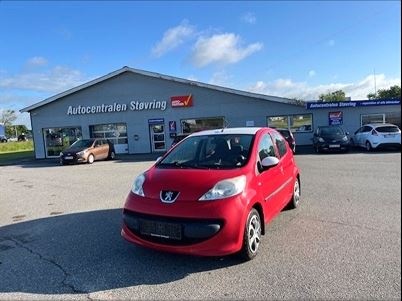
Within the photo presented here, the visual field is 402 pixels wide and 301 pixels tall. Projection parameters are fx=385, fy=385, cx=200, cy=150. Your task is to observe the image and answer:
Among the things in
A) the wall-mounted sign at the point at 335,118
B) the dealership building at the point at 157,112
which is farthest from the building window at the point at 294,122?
the wall-mounted sign at the point at 335,118

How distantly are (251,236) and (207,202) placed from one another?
2.59 feet

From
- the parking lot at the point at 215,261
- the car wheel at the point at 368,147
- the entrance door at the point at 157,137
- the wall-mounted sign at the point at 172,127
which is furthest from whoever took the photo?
the entrance door at the point at 157,137

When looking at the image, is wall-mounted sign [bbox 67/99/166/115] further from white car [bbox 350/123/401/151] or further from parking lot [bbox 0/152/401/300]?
parking lot [bbox 0/152/401/300]

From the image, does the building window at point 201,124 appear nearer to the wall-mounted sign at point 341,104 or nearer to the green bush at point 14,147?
the wall-mounted sign at point 341,104

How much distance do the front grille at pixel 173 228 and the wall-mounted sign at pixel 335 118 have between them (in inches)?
951

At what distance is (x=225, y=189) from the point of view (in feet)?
15.2

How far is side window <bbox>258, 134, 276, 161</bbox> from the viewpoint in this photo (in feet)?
18.8

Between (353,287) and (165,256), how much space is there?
2.29 meters

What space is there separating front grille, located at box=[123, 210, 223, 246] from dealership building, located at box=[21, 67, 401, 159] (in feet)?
76.7

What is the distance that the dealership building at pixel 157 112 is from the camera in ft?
88.4

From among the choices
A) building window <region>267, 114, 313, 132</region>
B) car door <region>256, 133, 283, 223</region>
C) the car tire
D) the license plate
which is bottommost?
the car tire

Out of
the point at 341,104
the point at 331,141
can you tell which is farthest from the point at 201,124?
the point at 331,141

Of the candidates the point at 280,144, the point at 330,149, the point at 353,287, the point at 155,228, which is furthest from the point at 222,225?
the point at 330,149

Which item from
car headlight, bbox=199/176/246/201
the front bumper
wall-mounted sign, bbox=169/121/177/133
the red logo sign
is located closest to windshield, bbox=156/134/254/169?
car headlight, bbox=199/176/246/201
